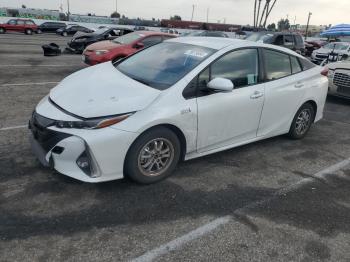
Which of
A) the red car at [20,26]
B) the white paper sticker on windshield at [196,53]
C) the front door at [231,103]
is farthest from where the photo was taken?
the red car at [20,26]

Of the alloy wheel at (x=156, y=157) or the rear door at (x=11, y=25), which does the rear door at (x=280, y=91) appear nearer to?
the alloy wheel at (x=156, y=157)

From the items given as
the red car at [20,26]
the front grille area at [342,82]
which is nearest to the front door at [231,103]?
the front grille area at [342,82]

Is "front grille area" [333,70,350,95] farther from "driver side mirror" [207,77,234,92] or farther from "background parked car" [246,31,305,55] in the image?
"background parked car" [246,31,305,55]

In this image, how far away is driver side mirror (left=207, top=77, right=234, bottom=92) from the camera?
400 centimetres

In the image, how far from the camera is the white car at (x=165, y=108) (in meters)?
3.47

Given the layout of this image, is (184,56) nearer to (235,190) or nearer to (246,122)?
(246,122)

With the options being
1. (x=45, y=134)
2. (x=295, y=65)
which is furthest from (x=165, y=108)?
(x=295, y=65)

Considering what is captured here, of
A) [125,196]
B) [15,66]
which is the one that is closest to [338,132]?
[125,196]

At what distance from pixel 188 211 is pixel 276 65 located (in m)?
2.70

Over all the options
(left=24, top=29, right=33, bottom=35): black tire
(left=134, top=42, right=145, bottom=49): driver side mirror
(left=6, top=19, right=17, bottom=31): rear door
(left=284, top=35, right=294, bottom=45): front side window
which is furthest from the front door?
(left=24, top=29, right=33, bottom=35): black tire

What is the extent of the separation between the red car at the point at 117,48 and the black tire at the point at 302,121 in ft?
20.2

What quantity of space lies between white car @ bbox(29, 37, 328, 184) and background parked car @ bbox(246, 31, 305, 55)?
10772 mm

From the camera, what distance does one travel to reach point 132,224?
322cm

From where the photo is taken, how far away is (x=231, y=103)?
170 inches
